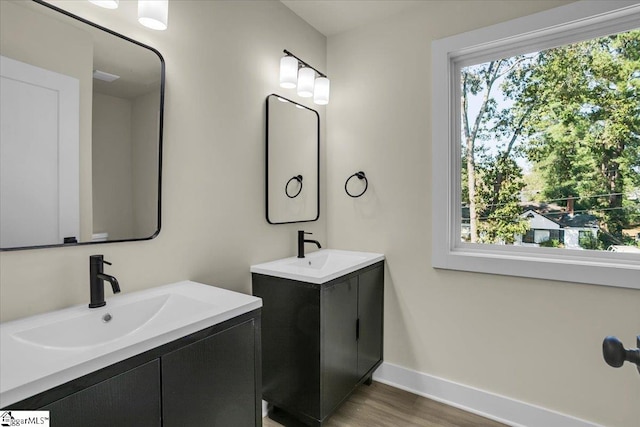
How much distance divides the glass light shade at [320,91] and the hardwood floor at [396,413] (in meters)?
2.01

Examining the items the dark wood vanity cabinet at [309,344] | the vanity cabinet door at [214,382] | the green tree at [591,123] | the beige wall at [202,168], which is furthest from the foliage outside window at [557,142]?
the vanity cabinet door at [214,382]

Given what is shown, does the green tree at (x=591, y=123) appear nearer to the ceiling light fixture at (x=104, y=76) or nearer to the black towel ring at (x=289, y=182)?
the black towel ring at (x=289, y=182)

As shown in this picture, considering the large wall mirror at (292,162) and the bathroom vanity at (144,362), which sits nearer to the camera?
the bathroom vanity at (144,362)

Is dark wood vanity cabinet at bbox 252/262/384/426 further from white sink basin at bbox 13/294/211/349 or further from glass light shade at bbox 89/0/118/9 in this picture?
glass light shade at bbox 89/0/118/9

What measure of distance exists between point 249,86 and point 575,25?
179 centimetres

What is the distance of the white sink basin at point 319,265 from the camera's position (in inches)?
67.4

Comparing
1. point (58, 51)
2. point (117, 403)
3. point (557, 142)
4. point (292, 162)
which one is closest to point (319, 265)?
point (292, 162)

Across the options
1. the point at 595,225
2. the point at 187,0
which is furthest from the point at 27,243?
the point at 595,225

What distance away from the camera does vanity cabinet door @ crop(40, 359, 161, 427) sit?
2.56ft

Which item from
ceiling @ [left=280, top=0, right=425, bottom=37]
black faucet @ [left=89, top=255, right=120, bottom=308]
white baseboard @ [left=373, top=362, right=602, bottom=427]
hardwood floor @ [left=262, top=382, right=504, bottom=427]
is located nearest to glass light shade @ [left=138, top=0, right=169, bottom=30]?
black faucet @ [left=89, top=255, right=120, bottom=308]

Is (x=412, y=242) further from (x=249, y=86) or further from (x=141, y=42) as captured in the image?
(x=141, y=42)

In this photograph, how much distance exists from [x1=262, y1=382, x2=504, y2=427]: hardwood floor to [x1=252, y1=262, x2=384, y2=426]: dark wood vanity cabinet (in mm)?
159

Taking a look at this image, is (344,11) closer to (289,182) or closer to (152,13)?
(289,182)

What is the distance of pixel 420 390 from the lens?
7.15 ft
